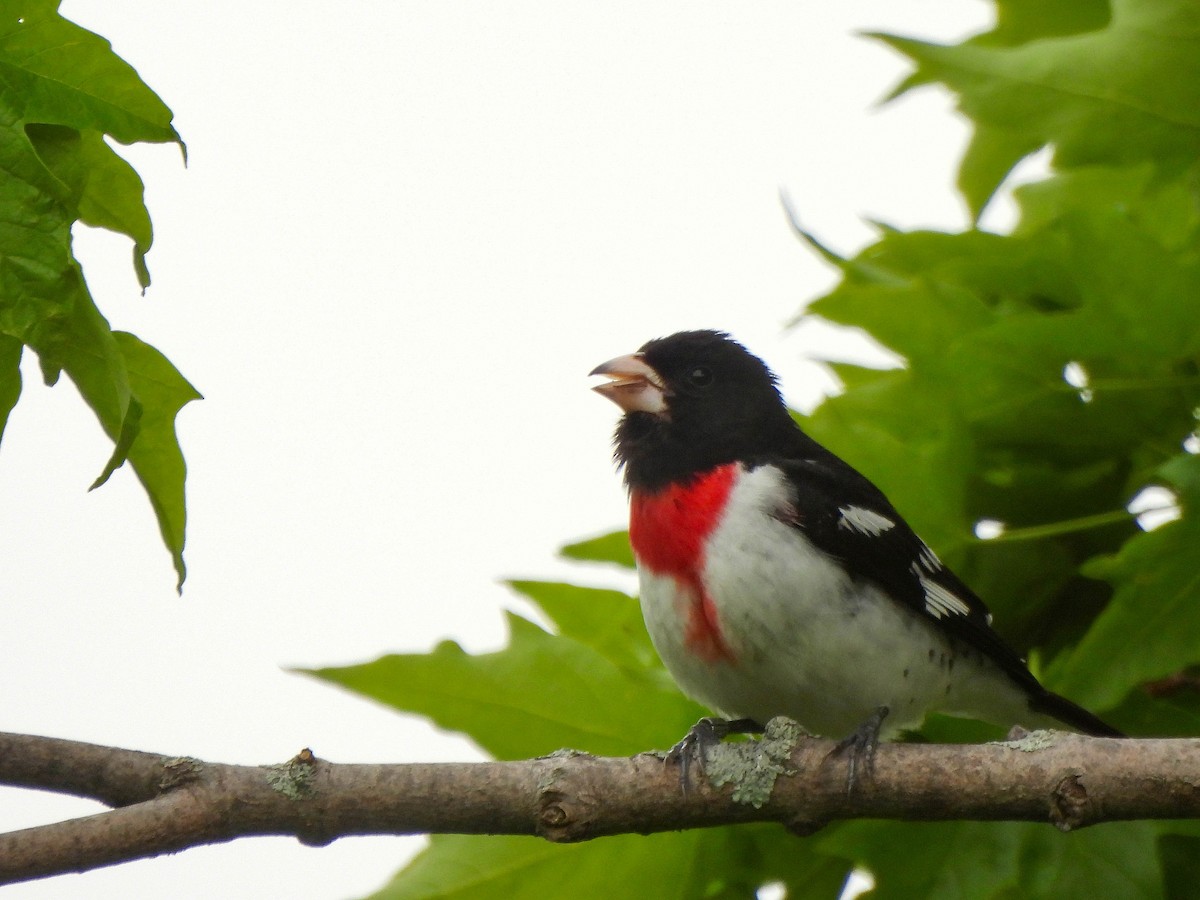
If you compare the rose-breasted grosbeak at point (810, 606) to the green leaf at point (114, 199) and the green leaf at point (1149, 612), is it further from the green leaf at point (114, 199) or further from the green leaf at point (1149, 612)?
the green leaf at point (114, 199)

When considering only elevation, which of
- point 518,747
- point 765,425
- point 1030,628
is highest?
point 765,425

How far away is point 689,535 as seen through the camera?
272cm

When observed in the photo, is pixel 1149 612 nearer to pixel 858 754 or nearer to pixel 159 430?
pixel 858 754

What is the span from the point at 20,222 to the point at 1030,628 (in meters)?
1.93

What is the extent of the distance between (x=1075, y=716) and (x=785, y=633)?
21.2 inches

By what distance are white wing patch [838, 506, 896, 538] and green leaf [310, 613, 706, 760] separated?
58cm

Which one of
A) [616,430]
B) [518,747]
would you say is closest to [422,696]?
[518,747]

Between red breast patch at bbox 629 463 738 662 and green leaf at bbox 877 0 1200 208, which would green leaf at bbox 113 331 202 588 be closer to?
red breast patch at bbox 629 463 738 662

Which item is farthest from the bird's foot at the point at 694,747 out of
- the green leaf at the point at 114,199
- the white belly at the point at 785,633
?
the green leaf at the point at 114,199

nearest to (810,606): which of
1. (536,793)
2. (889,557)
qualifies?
(889,557)

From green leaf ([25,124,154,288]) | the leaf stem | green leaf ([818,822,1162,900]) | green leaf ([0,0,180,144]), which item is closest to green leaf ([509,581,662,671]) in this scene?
green leaf ([818,822,1162,900])

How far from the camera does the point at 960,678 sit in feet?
9.44

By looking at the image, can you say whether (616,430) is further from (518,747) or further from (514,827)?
(514,827)

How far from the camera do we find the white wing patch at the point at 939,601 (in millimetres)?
2732
